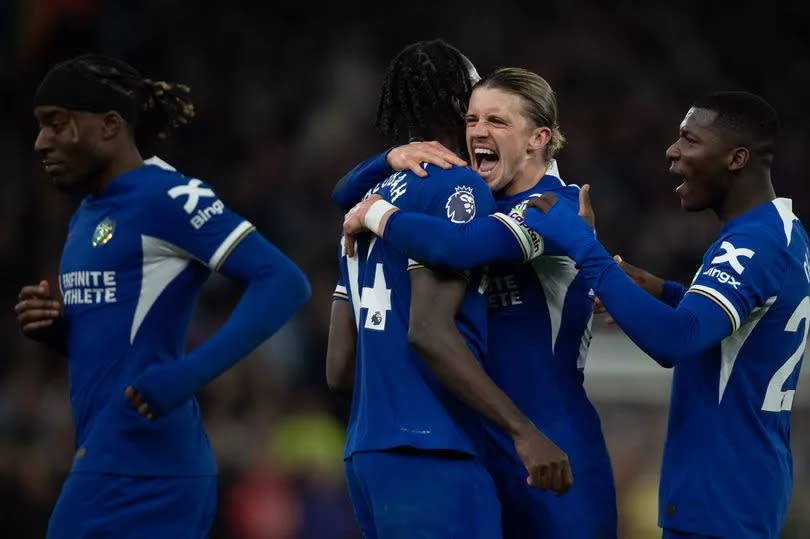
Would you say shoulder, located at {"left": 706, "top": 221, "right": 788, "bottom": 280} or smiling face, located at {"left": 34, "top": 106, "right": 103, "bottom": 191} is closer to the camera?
shoulder, located at {"left": 706, "top": 221, "right": 788, "bottom": 280}

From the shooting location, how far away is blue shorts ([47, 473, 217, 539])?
15.0ft

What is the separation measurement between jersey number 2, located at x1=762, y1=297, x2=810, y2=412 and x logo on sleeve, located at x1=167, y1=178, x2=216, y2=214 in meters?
2.03

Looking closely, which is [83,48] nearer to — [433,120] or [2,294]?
[2,294]

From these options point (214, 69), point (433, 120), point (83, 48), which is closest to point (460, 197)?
point (433, 120)

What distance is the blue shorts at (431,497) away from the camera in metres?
4.13

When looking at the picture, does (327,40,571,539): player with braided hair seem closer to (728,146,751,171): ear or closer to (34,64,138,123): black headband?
(728,146,751,171): ear

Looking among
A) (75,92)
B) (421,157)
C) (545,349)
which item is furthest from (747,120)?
(75,92)

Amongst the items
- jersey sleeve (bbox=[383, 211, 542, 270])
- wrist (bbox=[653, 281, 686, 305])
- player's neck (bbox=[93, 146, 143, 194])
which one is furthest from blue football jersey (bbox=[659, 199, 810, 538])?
player's neck (bbox=[93, 146, 143, 194])

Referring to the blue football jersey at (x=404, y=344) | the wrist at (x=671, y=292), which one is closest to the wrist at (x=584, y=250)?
the blue football jersey at (x=404, y=344)

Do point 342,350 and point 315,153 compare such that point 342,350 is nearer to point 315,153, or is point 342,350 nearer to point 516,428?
point 516,428

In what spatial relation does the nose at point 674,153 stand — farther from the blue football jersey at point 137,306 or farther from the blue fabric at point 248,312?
the blue football jersey at point 137,306

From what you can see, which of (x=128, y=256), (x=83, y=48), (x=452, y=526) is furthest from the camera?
(x=83, y=48)

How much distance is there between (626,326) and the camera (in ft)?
14.4

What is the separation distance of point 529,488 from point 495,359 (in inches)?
17.3
